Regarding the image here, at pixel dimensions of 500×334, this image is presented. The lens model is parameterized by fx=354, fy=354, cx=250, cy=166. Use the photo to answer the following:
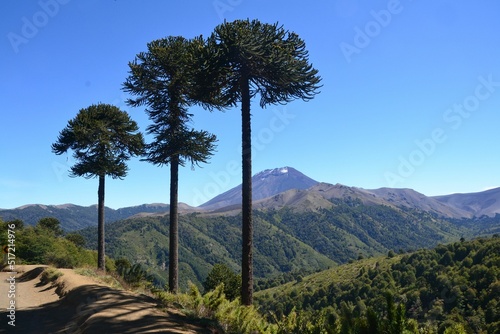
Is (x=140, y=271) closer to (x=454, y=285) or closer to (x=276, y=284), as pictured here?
(x=454, y=285)

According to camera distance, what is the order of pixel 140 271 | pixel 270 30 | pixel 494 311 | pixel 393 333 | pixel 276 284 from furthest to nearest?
1. pixel 276 284
2. pixel 494 311
3. pixel 140 271
4. pixel 270 30
5. pixel 393 333

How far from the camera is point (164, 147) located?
19.5 metres

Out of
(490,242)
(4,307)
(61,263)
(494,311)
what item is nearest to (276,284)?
(490,242)

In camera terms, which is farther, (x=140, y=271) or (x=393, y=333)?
(x=140, y=271)

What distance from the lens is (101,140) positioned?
2416 centimetres

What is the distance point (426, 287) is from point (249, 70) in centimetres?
10681

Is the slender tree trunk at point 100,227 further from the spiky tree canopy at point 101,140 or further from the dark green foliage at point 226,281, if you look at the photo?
the dark green foliage at point 226,281

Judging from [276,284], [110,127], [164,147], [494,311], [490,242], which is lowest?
[276,284]

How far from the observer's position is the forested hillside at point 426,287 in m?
76.9

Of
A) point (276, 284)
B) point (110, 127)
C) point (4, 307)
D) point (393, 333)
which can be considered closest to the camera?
point (393, 333)

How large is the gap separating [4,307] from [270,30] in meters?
14.3

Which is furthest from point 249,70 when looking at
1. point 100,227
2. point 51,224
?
point 51,224

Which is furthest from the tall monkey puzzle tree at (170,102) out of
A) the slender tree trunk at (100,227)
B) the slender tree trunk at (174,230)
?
the slender tree trunk at (100,227)

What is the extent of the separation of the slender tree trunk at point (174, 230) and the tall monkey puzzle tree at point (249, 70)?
5476 mm
